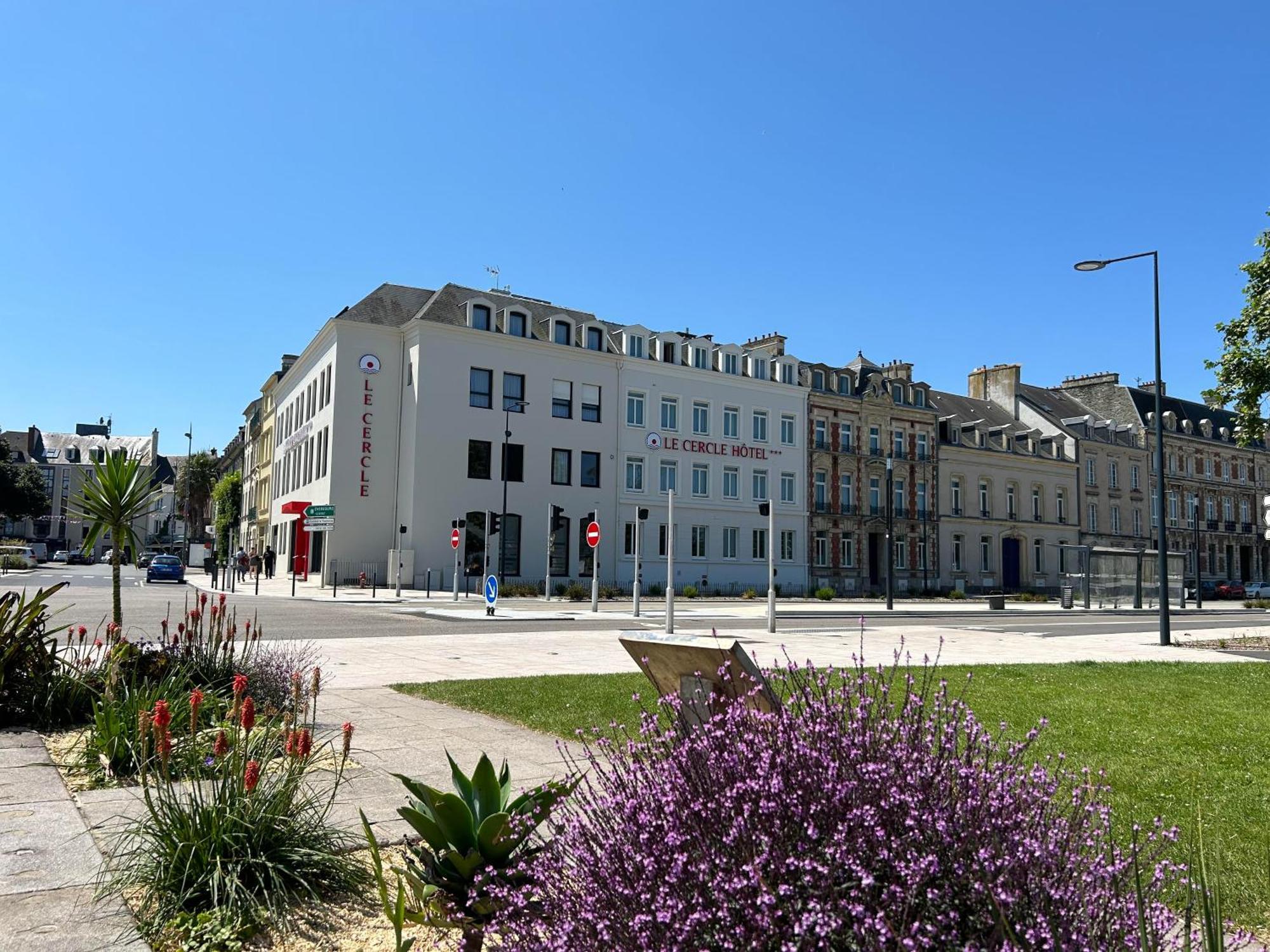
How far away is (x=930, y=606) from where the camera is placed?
4088 cm

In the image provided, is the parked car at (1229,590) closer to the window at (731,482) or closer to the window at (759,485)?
the window at (759,485)

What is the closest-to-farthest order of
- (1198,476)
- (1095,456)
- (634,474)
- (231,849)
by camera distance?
(231,849) < (634,474) < (1095,456) < (1198,476)

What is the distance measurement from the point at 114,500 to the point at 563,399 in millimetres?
38196

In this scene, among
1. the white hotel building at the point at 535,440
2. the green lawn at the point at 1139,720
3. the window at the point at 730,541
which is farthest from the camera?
the window at the point at 730,541

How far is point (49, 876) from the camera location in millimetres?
3820

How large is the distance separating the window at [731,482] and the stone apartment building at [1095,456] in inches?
→ 1122

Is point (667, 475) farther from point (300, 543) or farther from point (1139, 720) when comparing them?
point (1139, 720)

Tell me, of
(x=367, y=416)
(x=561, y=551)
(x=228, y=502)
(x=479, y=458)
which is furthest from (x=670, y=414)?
(x=228, y=502)

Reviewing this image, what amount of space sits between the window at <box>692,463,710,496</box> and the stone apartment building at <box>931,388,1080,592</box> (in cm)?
1784

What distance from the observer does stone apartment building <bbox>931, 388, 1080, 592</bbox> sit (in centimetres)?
6072

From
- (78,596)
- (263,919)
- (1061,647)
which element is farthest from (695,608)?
(263,919)

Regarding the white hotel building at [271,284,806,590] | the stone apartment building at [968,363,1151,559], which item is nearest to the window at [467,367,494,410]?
the white hotel building at [271,284,806,590]

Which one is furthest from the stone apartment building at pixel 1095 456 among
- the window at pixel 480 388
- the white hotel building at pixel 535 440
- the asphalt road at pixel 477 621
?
the window at pixel 480 388

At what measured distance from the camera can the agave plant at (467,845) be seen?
3.04m
